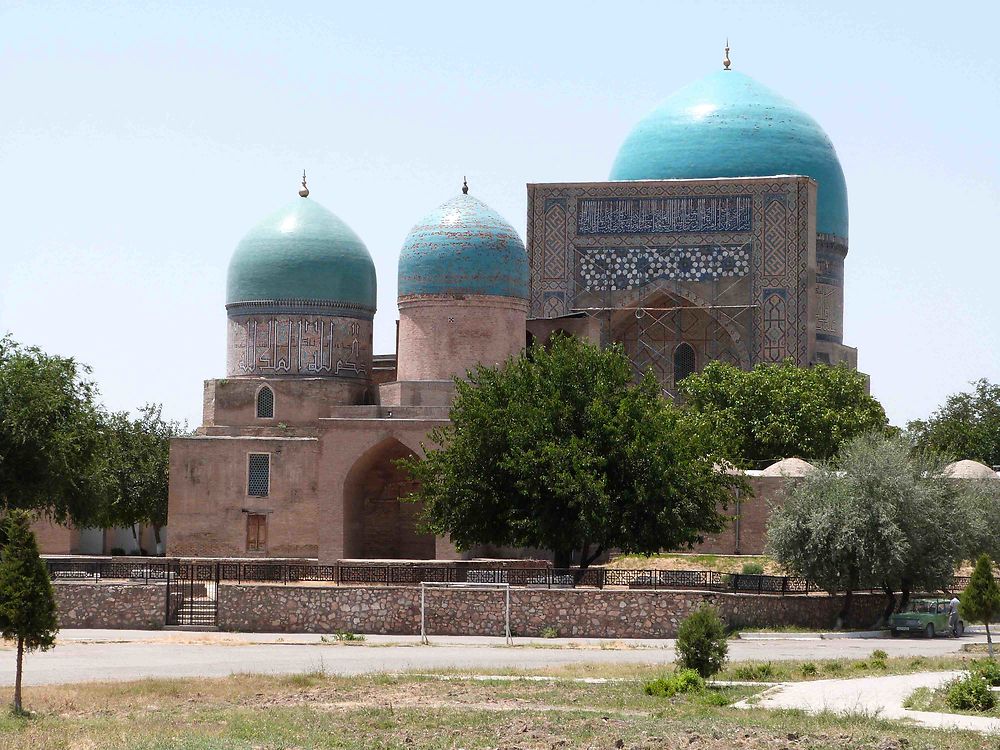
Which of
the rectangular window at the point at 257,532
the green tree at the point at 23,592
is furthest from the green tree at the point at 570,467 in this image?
the green tree at the point at 23,592

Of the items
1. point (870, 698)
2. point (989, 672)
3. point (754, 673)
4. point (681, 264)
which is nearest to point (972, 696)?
point (870, 698)

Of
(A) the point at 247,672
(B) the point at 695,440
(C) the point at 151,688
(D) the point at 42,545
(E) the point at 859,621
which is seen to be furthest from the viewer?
(D) the point at 42,545

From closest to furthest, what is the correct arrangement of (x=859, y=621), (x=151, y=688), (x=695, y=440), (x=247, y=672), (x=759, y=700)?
(x=759, y=700), (x=151, y=688), (x=247, y=672), (x=859, y=621), (x=695, y=440)

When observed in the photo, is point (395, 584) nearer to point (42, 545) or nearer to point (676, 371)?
point (42, 545)

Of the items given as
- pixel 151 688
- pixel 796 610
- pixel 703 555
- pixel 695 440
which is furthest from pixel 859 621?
pixel 151 688

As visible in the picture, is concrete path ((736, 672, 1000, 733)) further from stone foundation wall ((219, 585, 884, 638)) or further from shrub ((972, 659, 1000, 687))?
stone foundation wall ((219, 585, 884, 638))

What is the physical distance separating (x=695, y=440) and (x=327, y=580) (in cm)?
758

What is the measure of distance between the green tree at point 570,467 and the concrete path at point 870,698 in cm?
1088

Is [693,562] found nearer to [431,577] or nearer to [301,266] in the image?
[431,577]

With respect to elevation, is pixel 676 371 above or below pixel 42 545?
above

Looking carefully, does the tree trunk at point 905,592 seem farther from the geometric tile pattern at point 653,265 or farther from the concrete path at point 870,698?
the geometric tile pattern at point 653,265

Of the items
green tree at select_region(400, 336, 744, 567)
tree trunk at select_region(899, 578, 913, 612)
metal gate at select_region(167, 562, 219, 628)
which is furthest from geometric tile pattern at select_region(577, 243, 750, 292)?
metal gate at select_region(167, 562, 219, 628)

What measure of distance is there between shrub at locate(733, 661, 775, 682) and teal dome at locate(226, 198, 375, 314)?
22998mm

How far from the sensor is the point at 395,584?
28344 mm
